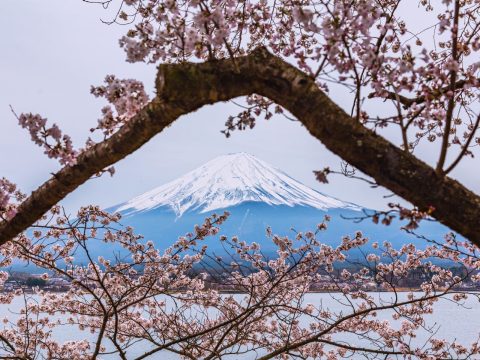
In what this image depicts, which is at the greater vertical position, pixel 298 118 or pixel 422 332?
pixel 422 332

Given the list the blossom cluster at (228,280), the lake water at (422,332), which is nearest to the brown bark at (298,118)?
the blossom cluster at (228,280)

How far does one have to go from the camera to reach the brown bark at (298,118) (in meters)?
1.44

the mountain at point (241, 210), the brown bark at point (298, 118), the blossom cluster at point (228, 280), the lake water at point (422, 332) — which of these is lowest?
the brown bark at point (298, 118)

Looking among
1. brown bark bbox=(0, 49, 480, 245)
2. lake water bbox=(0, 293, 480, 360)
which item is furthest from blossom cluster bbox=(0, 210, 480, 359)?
lake water bbox=(0, 293, 480, 360)

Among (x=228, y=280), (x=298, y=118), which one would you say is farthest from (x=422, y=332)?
(x=298, y=118)

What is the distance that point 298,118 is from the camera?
1591 millimetres

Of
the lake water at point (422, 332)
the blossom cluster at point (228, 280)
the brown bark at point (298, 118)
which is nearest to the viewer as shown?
the brown bark at point (298, 118)

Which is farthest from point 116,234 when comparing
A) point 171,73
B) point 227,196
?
point 227,196

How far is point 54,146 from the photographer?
6.25 ft

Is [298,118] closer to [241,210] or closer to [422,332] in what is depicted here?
[422,332]

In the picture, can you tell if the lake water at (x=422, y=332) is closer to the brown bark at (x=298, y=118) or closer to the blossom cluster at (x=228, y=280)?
the blossom cluster at (x=228, y=280)

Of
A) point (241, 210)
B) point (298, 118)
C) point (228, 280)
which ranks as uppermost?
point (241, 210)

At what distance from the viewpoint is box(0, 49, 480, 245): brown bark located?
1438mm

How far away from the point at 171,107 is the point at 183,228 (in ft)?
274
